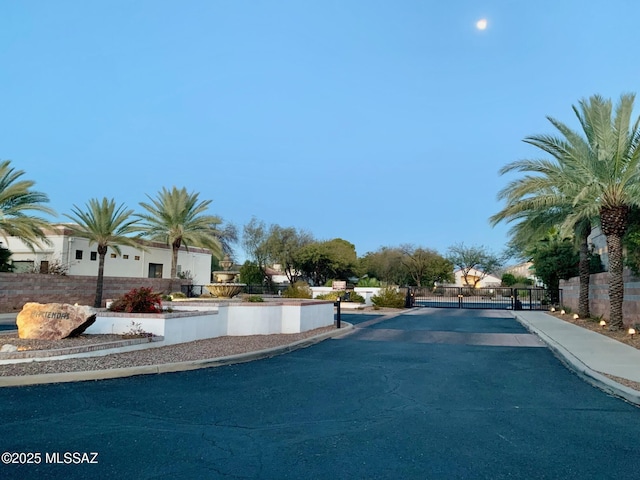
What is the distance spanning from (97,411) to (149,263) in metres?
38.1

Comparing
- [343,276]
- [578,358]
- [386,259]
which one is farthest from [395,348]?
[386,259]

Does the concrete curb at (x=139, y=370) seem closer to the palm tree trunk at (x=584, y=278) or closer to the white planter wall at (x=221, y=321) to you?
the white planter wall at (x=221, y=321)

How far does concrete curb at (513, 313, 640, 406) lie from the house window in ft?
120

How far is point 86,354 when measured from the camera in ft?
33.3

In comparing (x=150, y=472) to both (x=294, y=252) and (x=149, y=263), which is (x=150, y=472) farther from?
(x=294, y=252)

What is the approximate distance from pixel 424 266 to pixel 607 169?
46.4 m

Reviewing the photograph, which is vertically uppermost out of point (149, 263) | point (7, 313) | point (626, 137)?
point (626, 137)

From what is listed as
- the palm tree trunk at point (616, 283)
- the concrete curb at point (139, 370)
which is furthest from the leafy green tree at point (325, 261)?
the concrete curb at point (139, 370)

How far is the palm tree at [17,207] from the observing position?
23.4 meters

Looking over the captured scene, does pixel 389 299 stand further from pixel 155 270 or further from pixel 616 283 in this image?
pixel 155 270

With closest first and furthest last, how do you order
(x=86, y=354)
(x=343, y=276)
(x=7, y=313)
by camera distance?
(x=86, y=354) → (x=7, y=313) → (x=343, y=276)

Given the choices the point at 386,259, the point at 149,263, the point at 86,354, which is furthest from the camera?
the point at 386,259

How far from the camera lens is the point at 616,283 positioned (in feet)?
53.9

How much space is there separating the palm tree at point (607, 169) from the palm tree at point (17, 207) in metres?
23.7
